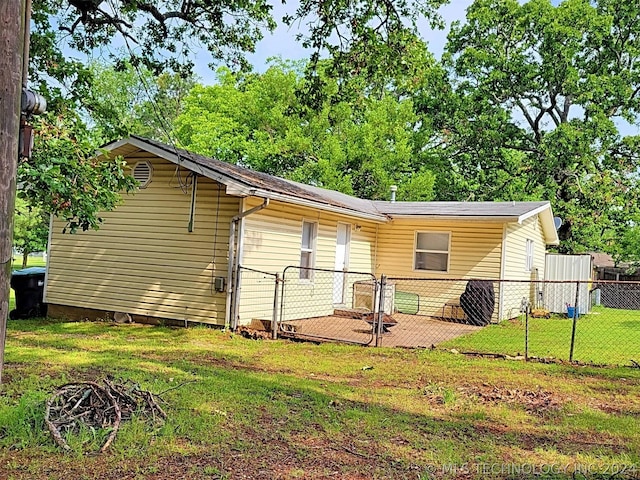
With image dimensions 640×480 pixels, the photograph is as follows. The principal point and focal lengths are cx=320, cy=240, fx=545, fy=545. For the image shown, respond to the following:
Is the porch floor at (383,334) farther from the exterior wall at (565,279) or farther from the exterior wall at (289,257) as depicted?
the exterior wall at (565,279)

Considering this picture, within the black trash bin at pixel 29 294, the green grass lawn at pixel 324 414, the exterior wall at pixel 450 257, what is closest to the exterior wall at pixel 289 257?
the exterior wall at pixel 450 257

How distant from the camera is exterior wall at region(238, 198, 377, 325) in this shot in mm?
10484

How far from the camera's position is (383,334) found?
1042 cm

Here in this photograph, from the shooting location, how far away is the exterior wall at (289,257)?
10484 mm

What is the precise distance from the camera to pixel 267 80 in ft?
92.6

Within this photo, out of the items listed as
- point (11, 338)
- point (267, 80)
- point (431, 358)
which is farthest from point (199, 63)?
point (267, 80)

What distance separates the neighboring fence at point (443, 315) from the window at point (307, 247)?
0.07 metres

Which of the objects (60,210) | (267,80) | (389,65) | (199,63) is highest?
(267,80)

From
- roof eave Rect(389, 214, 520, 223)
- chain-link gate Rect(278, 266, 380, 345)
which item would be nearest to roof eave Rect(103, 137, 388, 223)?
chain-link gate Rect(278, 266, 380, 345)

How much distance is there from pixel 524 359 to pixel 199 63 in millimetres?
9252

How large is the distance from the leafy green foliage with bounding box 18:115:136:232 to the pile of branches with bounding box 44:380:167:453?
404cm

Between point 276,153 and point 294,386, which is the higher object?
point 276,153

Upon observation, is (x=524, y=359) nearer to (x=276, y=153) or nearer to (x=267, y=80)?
(x=276, y=153)

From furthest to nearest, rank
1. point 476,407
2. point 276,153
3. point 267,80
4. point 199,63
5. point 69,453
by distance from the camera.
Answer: point 267,80 < point 276,153 < point 199,63 < point 476,407 < point 69,453
